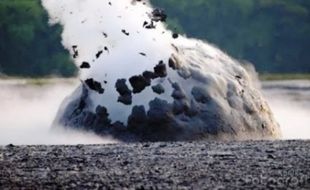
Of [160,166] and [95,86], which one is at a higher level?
[95,86]

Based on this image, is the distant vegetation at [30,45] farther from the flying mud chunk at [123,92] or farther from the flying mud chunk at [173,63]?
the flying mud chunk at [173,63]

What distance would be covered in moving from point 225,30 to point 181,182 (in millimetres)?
37816

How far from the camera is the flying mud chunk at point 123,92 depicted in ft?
48.6

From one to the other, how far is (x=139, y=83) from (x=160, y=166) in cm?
528

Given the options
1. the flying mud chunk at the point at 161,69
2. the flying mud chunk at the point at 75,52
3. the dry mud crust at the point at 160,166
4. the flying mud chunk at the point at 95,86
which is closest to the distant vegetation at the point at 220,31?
the flying mud chunk at the point at 75,52

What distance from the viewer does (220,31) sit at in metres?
46.4

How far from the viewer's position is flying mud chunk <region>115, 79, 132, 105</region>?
48.6 feet

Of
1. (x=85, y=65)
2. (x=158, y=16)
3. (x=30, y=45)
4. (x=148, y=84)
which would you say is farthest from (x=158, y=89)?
(x=30, y=45)

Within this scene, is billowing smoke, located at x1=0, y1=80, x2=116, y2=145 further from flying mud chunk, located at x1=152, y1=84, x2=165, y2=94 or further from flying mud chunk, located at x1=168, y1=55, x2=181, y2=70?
flying mud chunk, located at x1=168, y1=55, x2=181, y2=70

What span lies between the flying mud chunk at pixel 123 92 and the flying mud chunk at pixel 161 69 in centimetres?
52

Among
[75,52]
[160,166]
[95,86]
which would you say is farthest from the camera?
[75,52]

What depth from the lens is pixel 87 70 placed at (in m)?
15.6

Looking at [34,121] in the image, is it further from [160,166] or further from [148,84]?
[160,166]

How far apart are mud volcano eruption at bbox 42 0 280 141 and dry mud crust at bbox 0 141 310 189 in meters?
2.38
